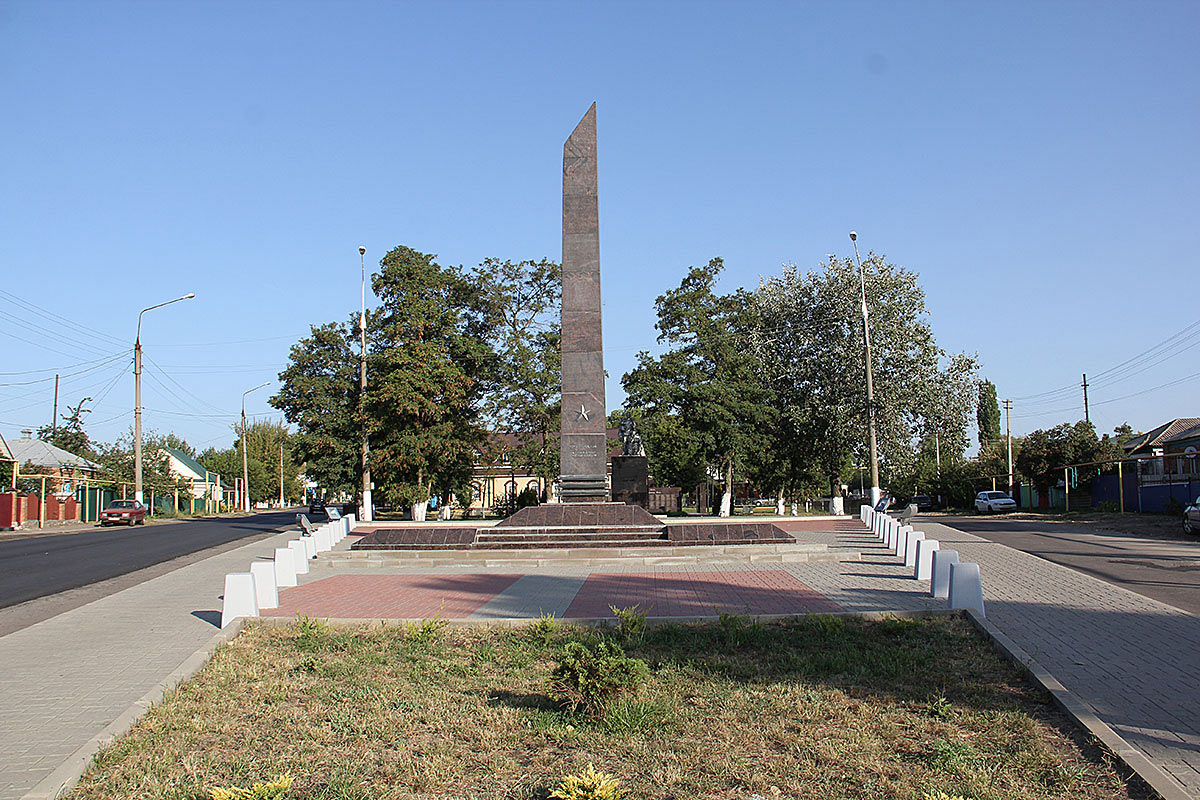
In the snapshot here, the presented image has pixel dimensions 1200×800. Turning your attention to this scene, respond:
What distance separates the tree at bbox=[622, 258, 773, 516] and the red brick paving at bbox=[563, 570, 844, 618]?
1968 centimetres

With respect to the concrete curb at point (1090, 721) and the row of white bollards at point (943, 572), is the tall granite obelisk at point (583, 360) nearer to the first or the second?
the row of white bollards at point (943, 572)

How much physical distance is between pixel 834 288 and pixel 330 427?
22.3 metres

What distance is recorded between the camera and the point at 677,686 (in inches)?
270

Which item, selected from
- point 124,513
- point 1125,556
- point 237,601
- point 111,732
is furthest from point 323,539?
point 124,513

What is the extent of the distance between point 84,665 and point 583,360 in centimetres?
1327

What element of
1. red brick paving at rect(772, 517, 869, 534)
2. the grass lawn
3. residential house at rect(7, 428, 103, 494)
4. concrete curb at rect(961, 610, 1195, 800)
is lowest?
red brick paving at rect(772, 517, 869, 534)

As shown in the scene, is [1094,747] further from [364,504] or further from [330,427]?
[330,427]

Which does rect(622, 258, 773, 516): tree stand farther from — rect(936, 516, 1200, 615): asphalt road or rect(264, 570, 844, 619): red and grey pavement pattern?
rect(264, 570, 844, 619): red and grey pavement pattern

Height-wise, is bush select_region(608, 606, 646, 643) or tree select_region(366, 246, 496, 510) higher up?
tree select_region(366, 246, 496, 510)

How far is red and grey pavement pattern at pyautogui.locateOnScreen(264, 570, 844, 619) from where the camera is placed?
10.8 metres

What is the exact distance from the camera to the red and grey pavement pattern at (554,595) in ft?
35.3

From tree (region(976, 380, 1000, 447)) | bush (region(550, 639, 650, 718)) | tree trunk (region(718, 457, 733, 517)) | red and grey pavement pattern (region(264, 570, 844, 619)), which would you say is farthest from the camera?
tree (region(976, 380, 1000, 447))

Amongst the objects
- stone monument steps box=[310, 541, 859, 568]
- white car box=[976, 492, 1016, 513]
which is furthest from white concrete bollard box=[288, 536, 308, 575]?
white car box=[976, 492, 1016, 513]

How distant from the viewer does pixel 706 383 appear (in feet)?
115
